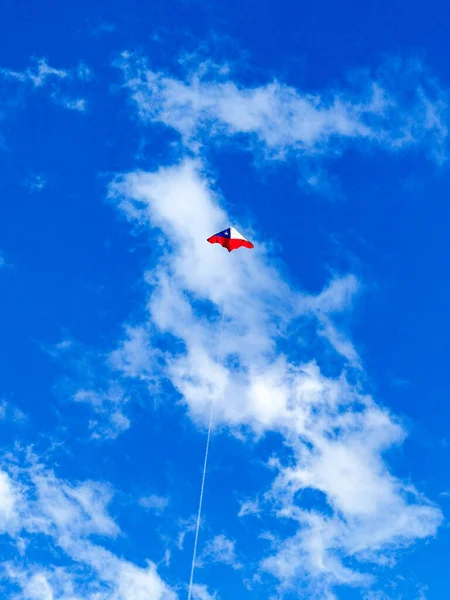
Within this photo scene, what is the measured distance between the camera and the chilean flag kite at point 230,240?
7644 cm

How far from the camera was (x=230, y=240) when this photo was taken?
7638 centimetres

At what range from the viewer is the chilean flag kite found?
76.4 metres

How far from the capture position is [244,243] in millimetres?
77062
